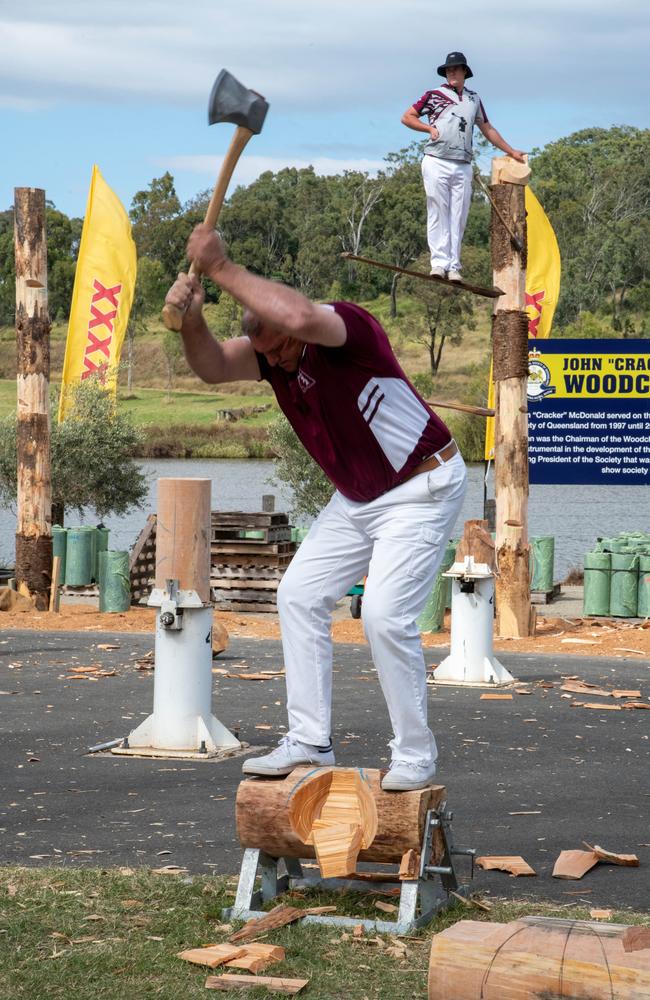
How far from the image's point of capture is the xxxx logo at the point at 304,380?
15.9 ft

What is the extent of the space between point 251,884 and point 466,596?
624 cm

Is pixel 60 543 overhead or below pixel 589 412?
below

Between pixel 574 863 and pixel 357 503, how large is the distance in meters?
1.81

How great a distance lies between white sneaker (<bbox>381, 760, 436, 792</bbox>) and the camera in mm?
4871

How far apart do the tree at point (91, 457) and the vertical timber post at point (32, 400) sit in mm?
4926

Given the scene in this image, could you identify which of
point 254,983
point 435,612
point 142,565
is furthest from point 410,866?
point 142,565

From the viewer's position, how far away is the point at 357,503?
16.6 ft

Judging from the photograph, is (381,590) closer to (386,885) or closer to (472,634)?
(386,885)

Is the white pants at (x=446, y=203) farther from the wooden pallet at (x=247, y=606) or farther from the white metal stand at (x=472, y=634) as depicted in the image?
the wooden pallet at (x=247, y=606)

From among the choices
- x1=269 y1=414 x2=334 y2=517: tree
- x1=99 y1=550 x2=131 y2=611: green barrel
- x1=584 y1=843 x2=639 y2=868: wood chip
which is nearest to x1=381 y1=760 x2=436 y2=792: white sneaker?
x1=584 y1=843 x2=639 y2=868: wood chip

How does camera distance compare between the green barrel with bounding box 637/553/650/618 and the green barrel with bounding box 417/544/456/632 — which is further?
the green barrel with bounding box 637/553/650/618

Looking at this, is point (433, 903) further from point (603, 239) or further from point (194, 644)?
point (603, 239)

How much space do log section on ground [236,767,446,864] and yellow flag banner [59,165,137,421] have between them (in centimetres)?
1589

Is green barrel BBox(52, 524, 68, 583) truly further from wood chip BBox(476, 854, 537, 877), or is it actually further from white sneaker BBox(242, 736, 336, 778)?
white sneaker BBox(242, 736, 336, 778)
